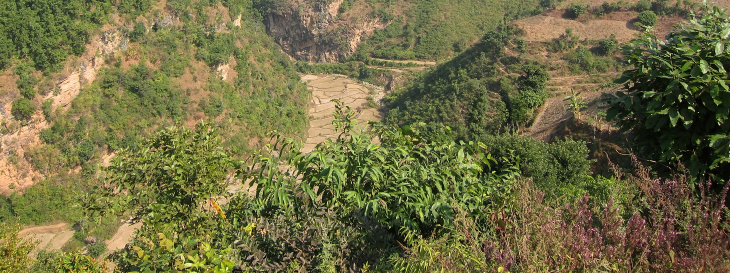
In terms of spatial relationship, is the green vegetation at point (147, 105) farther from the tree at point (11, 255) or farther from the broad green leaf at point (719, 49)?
the broad green leaf at point (719, 49)

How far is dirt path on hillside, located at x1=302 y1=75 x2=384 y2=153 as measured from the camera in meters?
33.4

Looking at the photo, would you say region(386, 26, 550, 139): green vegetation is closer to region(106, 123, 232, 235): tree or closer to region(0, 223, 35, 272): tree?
region(106, 123, 232, 235): tree

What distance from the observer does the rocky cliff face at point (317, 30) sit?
173ft

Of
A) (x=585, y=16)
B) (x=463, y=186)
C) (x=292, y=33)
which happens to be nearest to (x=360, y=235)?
(x=463, y=186)

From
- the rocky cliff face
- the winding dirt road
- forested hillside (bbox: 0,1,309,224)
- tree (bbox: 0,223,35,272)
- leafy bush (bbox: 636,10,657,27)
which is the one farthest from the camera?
the rocky cliff face

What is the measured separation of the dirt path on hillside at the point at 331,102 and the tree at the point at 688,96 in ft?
82.7

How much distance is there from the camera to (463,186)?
4.29m

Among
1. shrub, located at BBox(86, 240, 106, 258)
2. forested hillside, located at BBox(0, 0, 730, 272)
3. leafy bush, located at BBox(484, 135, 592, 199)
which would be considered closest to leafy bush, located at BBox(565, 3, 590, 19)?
forested hillside, located at BBox(0, 0, 730, 272)

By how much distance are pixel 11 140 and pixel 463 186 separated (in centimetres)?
2412

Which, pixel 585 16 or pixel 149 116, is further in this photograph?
pixel 585 16

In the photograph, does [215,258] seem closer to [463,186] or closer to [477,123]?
[463,186]

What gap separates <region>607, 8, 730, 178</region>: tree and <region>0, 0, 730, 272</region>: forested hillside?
0.03m

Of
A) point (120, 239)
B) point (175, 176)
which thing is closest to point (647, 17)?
point (175, 176)

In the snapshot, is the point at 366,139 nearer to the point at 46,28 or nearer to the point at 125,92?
the point at 125,92
